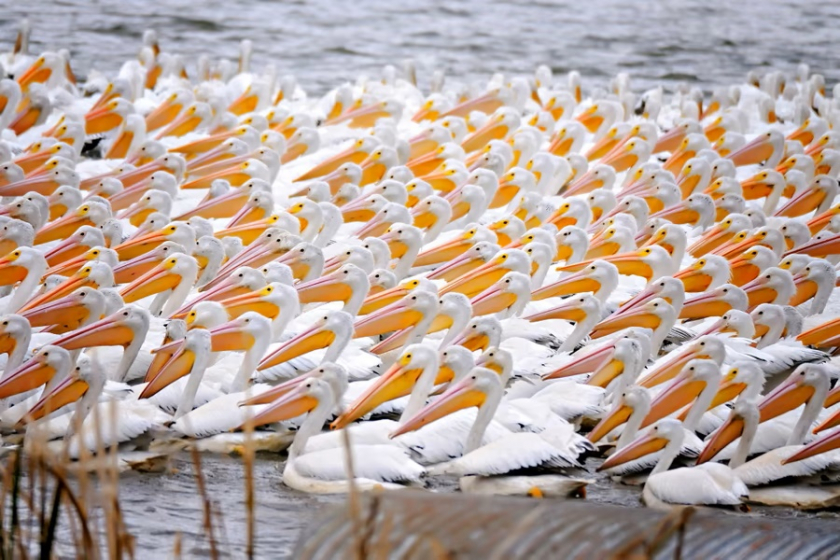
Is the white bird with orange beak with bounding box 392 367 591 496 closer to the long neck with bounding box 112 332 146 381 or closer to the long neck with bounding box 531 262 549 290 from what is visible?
the long neck with bounding box 112 332 146 381

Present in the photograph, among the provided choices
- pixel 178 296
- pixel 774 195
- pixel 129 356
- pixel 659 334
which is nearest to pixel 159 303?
pixel 178 296

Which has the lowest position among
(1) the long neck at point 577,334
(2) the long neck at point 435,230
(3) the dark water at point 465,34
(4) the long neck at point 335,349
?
(1) the long neck at point 577,334

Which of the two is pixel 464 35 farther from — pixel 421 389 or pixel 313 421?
pixel 313 421

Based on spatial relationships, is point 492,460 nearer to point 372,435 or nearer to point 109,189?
point 372,435

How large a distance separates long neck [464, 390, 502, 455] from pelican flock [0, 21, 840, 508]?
11mm

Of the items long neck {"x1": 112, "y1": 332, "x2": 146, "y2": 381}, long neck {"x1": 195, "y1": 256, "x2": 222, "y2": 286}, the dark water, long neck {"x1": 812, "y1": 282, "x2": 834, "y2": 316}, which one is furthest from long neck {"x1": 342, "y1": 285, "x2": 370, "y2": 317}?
the dark water

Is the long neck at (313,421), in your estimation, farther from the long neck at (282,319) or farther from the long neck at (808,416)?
the long neck at (808,416)

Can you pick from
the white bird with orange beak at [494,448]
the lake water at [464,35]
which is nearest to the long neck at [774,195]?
the white bird with orange beak at [494,448]

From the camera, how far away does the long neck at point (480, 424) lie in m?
4.43

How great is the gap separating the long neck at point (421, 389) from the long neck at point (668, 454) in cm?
87

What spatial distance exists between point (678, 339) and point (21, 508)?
3.00 meters

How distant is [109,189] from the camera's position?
7316 millimetres

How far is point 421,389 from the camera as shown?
464cm

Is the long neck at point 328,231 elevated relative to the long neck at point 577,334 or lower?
elevated
